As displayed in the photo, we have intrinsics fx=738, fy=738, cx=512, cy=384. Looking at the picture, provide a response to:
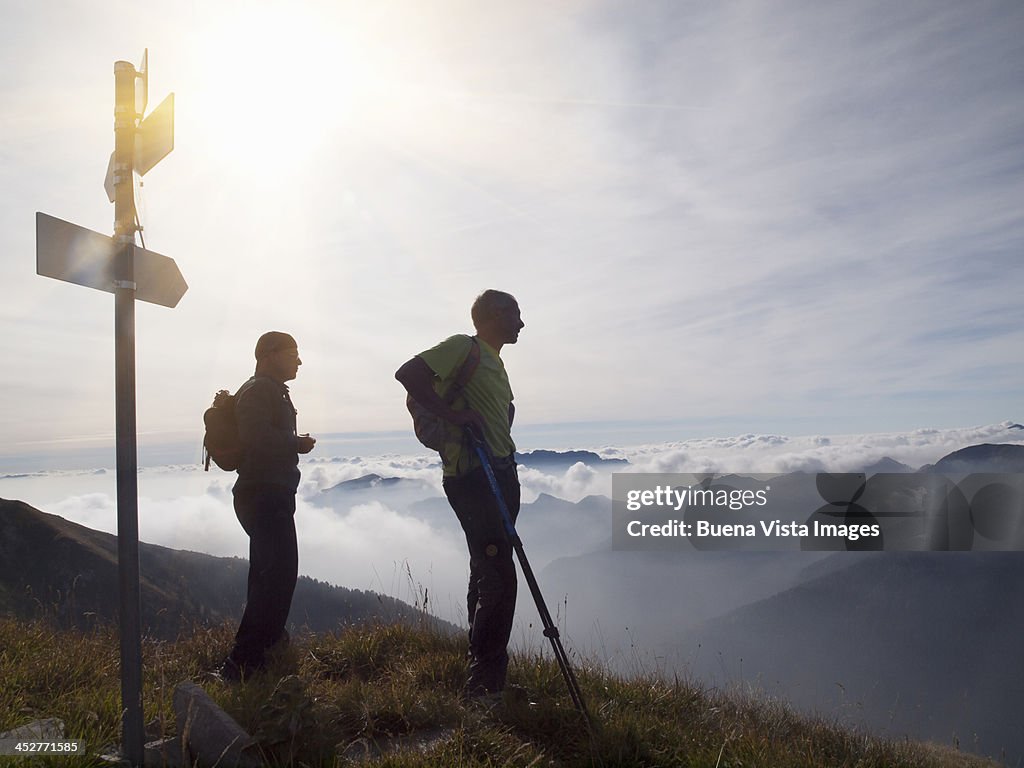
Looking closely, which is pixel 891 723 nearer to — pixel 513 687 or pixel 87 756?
pixel 513 687

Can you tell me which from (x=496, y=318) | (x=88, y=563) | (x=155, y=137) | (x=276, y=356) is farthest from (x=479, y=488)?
(x=88, y=563)

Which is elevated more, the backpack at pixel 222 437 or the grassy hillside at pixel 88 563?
the backpack at pixel 222 437

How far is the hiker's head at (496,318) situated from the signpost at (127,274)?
2164 mm

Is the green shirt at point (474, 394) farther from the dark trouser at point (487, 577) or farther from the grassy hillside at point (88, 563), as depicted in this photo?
the grassy hillside at point (88, 563)

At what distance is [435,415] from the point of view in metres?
5.07

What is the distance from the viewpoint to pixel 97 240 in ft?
11.5

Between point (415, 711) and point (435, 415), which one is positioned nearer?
point (415, 711)

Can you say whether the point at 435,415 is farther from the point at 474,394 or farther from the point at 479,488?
the point at 479,488

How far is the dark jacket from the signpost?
5.65 ft

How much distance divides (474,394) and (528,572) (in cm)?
128

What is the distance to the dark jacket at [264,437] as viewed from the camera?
17.7ft

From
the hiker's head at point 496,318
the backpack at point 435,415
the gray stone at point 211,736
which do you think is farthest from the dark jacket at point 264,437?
the gray stone at point 211,736

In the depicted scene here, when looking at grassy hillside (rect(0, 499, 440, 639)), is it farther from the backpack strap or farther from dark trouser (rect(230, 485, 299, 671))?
the backpack strap

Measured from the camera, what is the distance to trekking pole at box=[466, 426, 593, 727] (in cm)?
460
